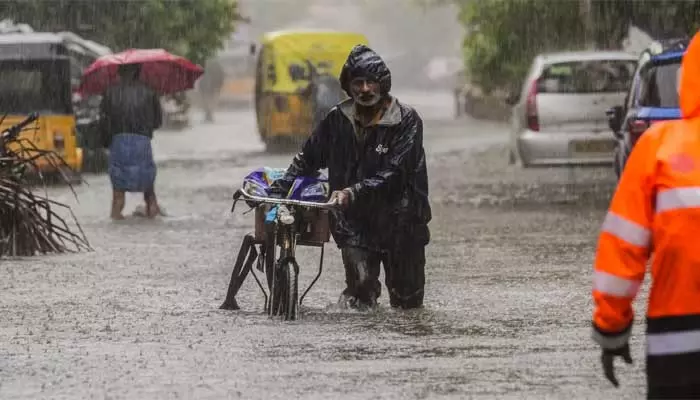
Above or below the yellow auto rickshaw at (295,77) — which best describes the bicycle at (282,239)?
above

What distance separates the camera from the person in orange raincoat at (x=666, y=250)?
4.91m

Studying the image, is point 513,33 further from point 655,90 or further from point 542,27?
point 655,90

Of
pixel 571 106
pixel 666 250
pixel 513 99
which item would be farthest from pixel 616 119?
pixel 666 250

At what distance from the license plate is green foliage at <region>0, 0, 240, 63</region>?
18701mm

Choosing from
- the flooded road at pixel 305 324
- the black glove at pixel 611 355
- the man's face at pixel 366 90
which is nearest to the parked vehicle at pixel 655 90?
the flooded road at pixel 305 324

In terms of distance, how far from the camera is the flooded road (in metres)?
8.28

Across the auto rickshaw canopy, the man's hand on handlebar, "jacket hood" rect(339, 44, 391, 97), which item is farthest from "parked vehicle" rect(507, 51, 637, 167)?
the auto rickshaw canopy

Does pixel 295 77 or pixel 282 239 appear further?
pixel 295 77

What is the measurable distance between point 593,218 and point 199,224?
3.77 metres

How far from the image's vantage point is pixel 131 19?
128 ft

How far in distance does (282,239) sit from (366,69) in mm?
1028

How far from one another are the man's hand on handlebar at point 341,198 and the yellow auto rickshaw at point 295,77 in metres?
22.2

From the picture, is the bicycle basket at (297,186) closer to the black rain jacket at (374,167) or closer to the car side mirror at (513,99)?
the black rain jacket at (374,167)

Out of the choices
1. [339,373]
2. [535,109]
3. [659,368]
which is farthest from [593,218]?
[659,368]
